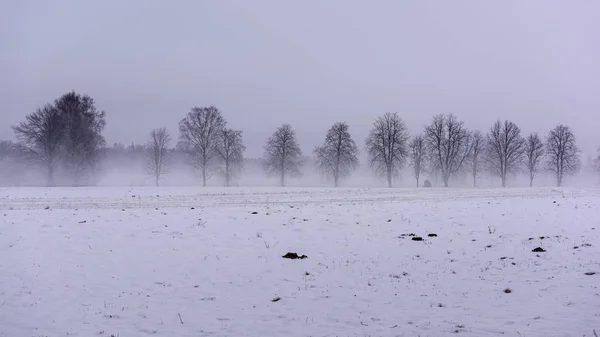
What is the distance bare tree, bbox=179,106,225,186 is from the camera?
59.4 meters

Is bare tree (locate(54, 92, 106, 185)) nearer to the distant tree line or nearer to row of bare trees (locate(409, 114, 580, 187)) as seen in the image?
the distant tree line

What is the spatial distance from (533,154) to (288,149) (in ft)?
158

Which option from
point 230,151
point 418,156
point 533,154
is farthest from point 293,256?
point 533,154

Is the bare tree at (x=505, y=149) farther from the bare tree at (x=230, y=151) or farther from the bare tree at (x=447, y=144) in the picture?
the bare tree at (x=230, y=151)

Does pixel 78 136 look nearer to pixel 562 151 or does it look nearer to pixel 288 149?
pixel 288 149

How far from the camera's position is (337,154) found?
6688cm

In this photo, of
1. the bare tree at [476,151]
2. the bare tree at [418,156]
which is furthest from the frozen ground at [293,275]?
the bare tree at [476,151]

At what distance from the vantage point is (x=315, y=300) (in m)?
9.84

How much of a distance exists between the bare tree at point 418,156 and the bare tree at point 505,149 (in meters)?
12.5

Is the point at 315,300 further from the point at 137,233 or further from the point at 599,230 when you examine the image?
the point at 599,230

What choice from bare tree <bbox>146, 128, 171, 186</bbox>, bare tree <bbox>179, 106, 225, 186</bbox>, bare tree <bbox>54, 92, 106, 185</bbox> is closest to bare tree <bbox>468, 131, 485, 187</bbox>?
bare tree <bbox>179, 106, 225, 186</bbox>

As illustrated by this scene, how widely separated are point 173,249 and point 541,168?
274ft

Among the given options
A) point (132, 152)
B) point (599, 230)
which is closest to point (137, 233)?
point (599, 230)

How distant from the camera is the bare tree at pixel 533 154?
73.2 metres
